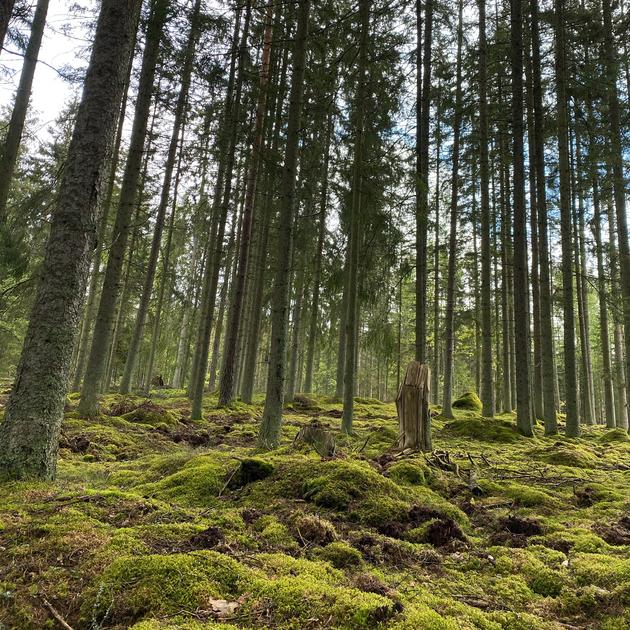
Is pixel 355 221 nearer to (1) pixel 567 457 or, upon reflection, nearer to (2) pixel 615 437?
(1) pixel 567 457

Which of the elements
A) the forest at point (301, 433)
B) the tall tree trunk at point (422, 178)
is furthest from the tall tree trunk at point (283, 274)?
the tall tree trunk at point (422, 178)

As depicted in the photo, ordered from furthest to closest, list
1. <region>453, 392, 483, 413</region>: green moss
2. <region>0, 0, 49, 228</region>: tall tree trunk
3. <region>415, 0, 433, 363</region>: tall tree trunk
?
<region>453, 392, 483, 413</region>: green moss < <region>0, 0, 49, 228</region>: tall tree trunk < <region>415, 0, 433, 363</region>: tall tree trunk

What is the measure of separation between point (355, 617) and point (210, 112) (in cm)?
1152

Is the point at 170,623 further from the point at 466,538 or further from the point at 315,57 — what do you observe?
the point at 315,57

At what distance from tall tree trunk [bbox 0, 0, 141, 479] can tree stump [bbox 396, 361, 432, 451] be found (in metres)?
5.28

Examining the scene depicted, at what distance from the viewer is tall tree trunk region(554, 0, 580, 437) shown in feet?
34.8

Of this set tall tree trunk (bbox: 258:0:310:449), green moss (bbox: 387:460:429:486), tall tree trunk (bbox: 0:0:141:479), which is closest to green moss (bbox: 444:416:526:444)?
green moss (bbox: 387:460:429:486)

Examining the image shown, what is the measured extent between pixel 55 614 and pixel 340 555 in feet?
5.60

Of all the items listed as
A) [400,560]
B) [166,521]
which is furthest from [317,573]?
[166,521]

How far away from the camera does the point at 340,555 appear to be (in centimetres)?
287

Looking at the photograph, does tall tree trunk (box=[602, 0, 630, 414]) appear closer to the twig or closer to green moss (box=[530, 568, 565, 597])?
green moss (box=[530, 568, 565, 597])

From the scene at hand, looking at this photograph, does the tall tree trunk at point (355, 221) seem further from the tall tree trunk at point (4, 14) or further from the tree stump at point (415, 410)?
the tall tree trunk at point (4, 14)

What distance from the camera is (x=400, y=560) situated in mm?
2967

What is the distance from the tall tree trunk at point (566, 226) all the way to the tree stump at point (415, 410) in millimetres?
5374
